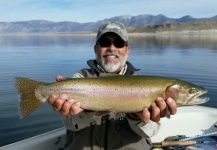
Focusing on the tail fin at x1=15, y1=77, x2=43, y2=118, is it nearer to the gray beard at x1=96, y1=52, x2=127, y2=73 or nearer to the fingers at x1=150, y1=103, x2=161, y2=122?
the gray beard at x1=96, y1=52, x2=127, y2=73

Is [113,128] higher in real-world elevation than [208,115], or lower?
higher

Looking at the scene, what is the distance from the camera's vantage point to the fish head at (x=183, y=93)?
3.75 metres

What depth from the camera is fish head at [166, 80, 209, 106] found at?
148 inches

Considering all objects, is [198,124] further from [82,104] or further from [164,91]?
[82,104]

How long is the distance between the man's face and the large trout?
0.75m

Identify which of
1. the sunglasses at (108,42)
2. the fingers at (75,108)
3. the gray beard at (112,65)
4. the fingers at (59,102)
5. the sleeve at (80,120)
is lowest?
the sleeve at (80,120)

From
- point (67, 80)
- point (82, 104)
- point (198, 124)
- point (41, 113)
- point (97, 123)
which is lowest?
point (41, 113)

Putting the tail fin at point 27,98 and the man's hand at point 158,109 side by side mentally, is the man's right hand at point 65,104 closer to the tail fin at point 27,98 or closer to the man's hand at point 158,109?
the tail fin at point 27,98

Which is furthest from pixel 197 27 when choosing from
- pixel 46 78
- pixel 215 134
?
pixel 215 134

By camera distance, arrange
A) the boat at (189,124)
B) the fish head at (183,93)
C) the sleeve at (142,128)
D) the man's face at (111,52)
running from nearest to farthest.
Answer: the fish head at (183,93), the sleeve at (142,128), the man's face at (111,52), the boat at (189,124)

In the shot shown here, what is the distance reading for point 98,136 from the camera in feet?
13.1

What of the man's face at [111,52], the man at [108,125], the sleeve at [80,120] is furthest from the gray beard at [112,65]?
the sleeve at [80,120]

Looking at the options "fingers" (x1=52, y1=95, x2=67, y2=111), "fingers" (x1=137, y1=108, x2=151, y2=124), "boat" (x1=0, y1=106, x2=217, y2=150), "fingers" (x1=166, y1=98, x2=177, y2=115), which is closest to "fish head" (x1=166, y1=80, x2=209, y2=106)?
"fingers" (x1=166, y1=98, x2=177, y2=115)

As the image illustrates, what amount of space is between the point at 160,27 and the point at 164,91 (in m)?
170
